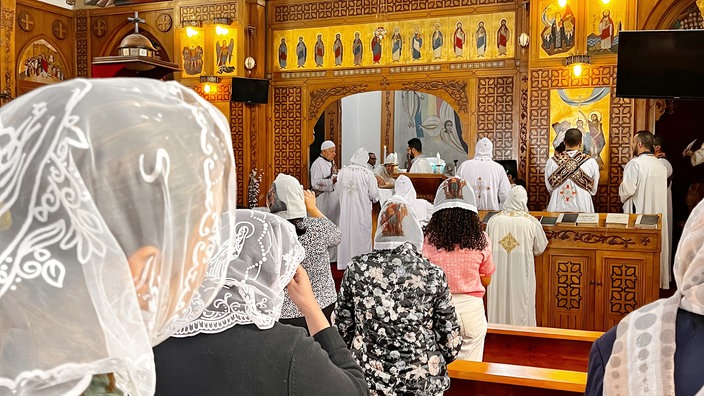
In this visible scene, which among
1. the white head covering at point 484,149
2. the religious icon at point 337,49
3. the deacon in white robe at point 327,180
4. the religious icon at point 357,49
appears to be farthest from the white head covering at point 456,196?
the religious icon at point 337,49

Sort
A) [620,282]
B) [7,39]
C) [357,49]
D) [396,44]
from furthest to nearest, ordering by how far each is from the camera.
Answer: [357,49] → [396,44] → [7,39] → [620,282]

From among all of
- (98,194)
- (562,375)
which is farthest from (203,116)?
(562,375)

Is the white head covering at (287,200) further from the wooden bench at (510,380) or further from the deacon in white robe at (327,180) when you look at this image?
the deacon in white robe at (327,180)

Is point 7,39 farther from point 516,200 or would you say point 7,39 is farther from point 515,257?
point 515,257

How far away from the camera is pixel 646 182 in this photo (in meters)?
8.29

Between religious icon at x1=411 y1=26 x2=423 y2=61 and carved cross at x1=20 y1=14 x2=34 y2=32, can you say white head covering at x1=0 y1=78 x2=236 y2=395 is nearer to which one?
religious icon at x1=411 y1=26 x2=423 y2=61

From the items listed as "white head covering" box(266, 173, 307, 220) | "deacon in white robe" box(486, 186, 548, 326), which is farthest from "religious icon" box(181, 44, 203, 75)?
"white head covering" box(266, 173, 307, 220)

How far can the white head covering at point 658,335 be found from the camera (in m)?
1.43

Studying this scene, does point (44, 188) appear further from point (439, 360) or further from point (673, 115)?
point (673, 115)

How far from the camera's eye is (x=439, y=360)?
10.3 feet

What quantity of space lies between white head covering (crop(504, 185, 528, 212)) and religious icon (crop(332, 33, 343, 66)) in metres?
5.39

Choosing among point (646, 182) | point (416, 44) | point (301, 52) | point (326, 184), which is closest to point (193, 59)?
point (301, 52)

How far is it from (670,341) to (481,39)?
9.28 metres

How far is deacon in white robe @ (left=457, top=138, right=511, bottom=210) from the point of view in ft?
27.1
